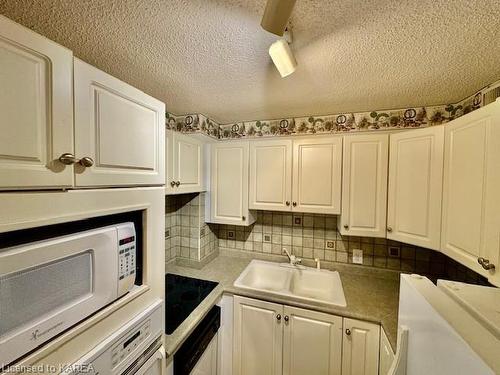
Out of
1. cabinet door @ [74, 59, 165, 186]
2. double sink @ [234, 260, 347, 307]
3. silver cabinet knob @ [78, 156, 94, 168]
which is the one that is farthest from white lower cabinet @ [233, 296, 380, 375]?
silver cabinet knob @ [78, 156, 94, 168]

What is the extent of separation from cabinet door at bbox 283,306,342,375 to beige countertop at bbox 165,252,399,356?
0.21 feet

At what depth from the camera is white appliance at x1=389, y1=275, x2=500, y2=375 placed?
385mm

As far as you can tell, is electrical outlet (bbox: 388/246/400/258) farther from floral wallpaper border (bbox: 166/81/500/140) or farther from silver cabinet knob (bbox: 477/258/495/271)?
floral wallpaper border (bbox: 166/81/500/140)

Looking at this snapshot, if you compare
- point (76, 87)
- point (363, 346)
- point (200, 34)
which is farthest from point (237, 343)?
point (200, 34)

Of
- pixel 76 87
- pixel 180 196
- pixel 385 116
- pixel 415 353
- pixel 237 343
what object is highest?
pixel 385 116

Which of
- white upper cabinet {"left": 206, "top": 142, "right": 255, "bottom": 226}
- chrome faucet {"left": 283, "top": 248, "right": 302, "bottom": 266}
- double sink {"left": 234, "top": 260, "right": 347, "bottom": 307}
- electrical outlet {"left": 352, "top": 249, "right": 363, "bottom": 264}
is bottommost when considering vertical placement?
double sink {"left": 234, "top": 260, "right": 347, "bottom": 307}

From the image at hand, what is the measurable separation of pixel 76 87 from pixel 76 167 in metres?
0.21

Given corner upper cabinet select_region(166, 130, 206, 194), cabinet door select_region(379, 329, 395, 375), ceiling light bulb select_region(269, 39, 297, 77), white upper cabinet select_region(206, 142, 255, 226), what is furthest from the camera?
white upper cabinet select_region(206, 142, 255, 226)

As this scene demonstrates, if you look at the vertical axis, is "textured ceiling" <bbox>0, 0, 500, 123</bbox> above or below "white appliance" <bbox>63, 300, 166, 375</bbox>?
above

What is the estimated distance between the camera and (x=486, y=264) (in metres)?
0.83

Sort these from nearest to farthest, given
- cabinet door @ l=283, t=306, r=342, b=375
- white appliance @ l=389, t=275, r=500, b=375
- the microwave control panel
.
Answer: white appliance @ l=389, t=275, r=500, b=375 → the microwave control panel → cabinet door @ l=283, t=306, r=342, b=375

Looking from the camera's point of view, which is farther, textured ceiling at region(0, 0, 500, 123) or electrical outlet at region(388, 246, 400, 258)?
electrical outlet at region(388, 246, 400, 258)

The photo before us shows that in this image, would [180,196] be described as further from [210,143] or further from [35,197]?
[35,197]

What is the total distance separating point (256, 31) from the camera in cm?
79
